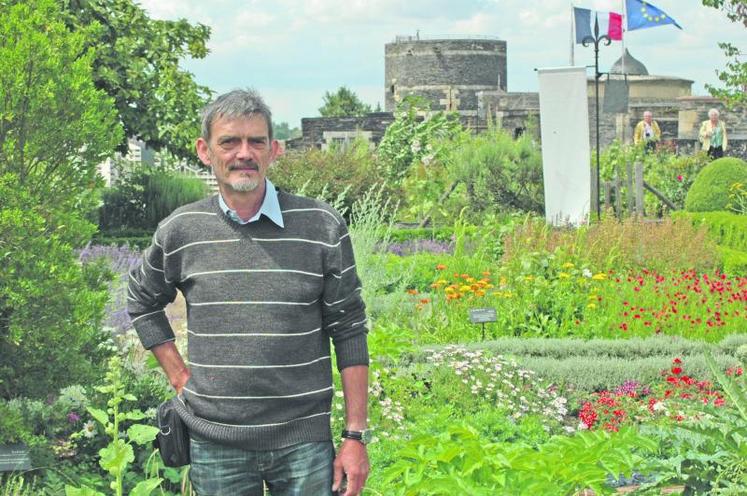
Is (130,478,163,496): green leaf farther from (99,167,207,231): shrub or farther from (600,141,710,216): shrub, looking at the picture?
(600,141,710,216): shrub

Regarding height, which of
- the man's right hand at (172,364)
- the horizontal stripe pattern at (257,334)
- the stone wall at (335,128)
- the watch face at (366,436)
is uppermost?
the stone wall at (335,128)

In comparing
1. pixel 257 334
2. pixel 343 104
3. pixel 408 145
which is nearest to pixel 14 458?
pixel 257 334

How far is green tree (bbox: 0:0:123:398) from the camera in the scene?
454cm

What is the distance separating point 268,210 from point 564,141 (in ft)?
40.9

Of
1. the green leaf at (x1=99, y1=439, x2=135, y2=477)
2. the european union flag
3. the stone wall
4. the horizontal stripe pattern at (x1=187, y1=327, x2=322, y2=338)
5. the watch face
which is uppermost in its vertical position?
the european union flag

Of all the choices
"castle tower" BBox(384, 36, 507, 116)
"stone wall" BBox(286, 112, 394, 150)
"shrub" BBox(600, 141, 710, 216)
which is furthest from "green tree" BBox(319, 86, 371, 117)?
"shrub" BBox(600, 141, 710, 216)

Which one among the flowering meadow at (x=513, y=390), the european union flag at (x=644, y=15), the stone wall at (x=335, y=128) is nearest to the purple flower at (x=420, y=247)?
the flowering meadow at (x=513, y=390)

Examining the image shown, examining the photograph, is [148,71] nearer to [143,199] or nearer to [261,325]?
[143,199]

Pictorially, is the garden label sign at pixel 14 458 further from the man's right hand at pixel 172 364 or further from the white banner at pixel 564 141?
the white banner at pixel 564 141

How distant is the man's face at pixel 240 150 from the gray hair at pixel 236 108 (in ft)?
0.05

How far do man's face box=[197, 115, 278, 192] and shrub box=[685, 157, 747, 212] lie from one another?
15289mm

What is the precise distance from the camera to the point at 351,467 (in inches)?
124

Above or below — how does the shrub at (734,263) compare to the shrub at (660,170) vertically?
below

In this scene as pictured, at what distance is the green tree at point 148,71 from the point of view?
15406 millimetres
